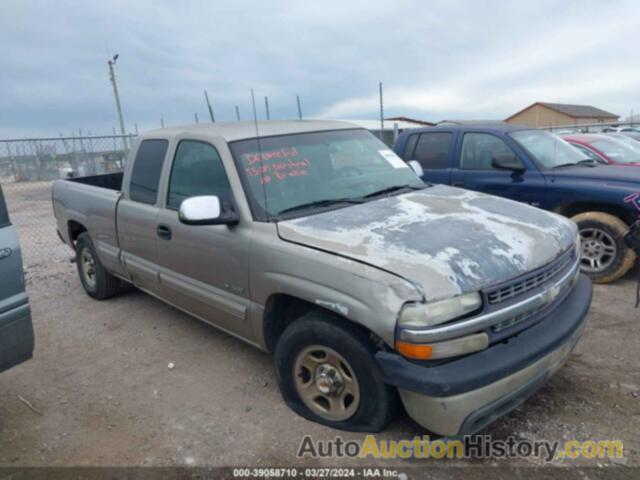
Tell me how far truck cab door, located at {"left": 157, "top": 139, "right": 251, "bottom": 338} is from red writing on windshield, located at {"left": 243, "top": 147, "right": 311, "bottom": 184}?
211mm

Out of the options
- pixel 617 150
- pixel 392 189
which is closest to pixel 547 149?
pixel 617 150

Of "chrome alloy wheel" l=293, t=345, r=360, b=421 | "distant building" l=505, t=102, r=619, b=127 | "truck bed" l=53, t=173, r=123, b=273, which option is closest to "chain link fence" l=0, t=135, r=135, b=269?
"truck bed" l=53, t=173, r=123, b=273

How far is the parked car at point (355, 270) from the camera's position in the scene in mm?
2266

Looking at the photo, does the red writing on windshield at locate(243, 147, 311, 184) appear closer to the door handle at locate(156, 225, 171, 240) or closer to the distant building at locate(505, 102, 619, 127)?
the door handle at locate(156, 225, 171, 240)

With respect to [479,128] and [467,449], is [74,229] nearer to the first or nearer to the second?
[467,449]

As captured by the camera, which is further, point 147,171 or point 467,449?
point 147,171

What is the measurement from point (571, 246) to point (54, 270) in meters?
6.72

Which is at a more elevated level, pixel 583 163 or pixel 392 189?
pixel 392 189

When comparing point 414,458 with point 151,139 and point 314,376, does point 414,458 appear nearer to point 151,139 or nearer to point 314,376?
point 314,376

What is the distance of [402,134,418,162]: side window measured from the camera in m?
6.73

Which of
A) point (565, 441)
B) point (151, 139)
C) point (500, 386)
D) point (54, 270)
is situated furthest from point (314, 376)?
point (54, 270)

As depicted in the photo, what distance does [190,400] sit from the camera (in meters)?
3.32

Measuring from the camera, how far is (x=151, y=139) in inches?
167

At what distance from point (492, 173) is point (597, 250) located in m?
1.50
